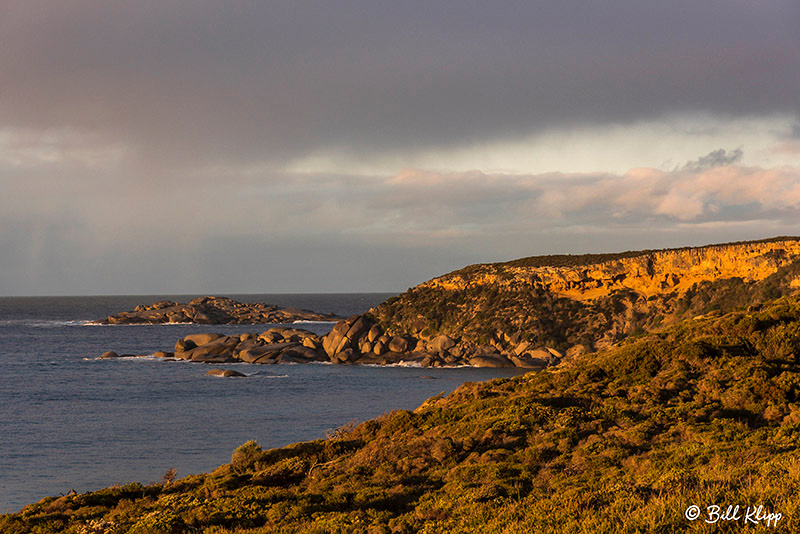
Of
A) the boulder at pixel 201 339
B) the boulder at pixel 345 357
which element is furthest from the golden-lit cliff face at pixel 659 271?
the boulder at pixel 201 339

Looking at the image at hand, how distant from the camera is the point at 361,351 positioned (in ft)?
329

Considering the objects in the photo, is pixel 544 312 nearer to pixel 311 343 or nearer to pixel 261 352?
pixel 311 343

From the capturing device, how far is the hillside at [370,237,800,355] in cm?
8812

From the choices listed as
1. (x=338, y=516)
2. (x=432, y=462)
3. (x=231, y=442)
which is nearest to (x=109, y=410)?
(x=231, y=442)

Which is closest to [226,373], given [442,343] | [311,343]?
[311,343]

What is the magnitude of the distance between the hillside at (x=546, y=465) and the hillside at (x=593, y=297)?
6193cm

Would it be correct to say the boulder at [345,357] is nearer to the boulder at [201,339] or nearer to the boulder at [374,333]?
the boulder at [374,333]

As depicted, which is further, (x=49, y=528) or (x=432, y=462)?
(x=432, y=462)

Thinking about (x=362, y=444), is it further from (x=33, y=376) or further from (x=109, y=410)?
(x=33, y=376)

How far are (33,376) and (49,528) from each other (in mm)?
73588

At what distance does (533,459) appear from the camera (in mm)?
18906

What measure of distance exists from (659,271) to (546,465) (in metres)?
87.1

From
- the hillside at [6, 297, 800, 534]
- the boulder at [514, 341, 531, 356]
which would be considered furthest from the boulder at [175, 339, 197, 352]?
the hillside at [6, 297, 800, 534]

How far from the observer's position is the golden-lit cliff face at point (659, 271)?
88.9 metres
